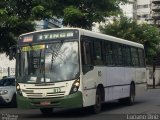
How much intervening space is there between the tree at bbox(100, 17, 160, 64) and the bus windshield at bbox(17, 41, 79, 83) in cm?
3127

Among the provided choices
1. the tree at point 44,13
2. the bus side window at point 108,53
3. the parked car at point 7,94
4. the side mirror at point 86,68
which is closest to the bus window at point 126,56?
the bus side window at point 108,53

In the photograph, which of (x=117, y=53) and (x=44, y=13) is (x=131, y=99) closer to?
(x=117, y=53)

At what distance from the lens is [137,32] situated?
1911 inches

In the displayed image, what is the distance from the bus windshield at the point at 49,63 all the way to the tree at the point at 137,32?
103 feet

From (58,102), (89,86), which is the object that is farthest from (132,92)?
(58,102)

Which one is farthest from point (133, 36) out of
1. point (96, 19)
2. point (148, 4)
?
point (148, 4)

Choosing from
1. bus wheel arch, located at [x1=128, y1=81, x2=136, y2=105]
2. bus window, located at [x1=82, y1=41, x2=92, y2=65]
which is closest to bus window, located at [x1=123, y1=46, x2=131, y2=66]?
bus wheel arch, located at [x1=128, y1=81, x2=136, y2=105]

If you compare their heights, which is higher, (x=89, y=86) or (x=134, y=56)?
(x=134, y=56)

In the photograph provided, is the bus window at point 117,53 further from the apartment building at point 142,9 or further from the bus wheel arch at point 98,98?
the apartment building at point 142,9

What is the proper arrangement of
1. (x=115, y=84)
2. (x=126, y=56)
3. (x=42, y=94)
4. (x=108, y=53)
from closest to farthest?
1. (x=42, y=94)
2. (x=108, y=53)
3. (x=115, y=84)
4. (x=126, y=56)

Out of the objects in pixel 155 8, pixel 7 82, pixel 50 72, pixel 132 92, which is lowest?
pixel 132 92

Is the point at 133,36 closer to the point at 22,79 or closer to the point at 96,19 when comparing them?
the point at 96,19

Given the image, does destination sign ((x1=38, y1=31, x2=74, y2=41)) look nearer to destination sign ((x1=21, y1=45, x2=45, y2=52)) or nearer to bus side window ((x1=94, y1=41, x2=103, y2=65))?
destination sign ((x1=21, y1=45, x2=45, y2=52))

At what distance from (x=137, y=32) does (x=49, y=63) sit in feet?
108
